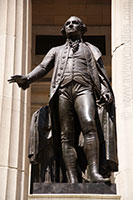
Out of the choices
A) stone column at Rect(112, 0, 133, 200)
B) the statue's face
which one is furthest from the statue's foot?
stone column at Rect(112, 0, 133, 200)

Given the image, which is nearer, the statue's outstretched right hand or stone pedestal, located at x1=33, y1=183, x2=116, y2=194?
stone pedestal, located at x1=33, y1=183, x2=116, y2=194

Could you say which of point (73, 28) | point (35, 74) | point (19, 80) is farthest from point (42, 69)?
point (73, 28)

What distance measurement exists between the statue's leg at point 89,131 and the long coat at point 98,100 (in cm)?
22

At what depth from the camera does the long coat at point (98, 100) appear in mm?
8836

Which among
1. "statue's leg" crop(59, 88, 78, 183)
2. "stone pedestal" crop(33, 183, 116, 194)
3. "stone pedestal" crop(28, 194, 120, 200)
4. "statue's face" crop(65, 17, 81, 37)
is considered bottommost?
"stone pedestal" crop(28, 194, 120, 200)

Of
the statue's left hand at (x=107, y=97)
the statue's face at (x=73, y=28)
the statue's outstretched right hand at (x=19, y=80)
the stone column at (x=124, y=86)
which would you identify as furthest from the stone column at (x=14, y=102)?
the statue's left hand at (x=107, y=97)

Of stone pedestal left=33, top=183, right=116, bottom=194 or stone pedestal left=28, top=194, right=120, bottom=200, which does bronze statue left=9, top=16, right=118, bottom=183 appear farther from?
stone pedestal left=28, top=194, right=120, bottom=200

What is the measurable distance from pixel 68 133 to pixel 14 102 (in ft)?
24.2

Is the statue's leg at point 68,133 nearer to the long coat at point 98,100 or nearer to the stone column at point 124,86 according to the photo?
the long coat at point 98,100

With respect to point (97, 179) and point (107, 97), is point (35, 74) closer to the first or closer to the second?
point (107, 97)

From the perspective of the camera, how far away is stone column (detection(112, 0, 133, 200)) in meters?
15.3

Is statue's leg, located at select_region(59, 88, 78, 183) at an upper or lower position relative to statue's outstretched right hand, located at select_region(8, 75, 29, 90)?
lower

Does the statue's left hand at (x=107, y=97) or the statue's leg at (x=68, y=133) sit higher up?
the statue's left hand at (x=107, y=97)

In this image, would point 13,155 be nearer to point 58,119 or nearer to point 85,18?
point 58,119
